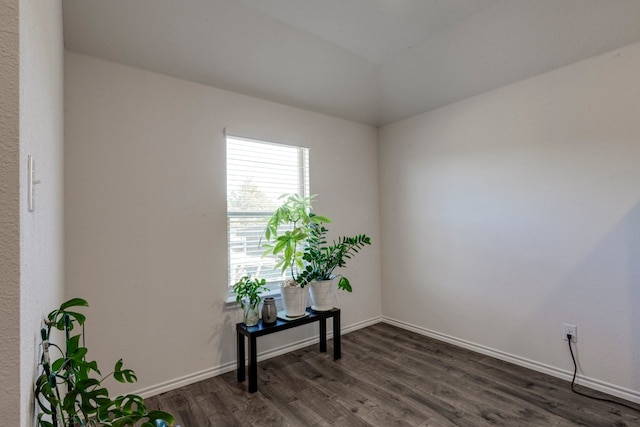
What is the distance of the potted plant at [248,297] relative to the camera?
102 inches

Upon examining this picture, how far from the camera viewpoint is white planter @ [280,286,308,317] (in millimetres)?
2742

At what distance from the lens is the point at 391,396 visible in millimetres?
2320

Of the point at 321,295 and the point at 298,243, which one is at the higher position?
the point at 298,243

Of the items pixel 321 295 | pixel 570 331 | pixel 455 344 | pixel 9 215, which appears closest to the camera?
pixel 9 215

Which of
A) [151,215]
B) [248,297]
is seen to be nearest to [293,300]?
[248,297]

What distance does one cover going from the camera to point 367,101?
352 cm

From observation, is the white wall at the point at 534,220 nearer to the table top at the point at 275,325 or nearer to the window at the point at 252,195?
the table top at the point at 275,325

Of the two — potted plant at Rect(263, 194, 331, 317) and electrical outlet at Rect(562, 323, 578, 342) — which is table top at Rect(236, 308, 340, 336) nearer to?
potted plant at Rect(263, 194, 331, 317)

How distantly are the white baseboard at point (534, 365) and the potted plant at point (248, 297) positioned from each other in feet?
6.16

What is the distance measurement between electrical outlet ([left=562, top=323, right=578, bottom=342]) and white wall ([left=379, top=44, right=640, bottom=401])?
0.03 m

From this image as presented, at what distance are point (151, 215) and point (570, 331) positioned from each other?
3.27 meters

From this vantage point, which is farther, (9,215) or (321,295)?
(321,295)

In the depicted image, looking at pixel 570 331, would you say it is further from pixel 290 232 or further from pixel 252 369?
pixel 252 369

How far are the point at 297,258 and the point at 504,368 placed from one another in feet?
6.41
